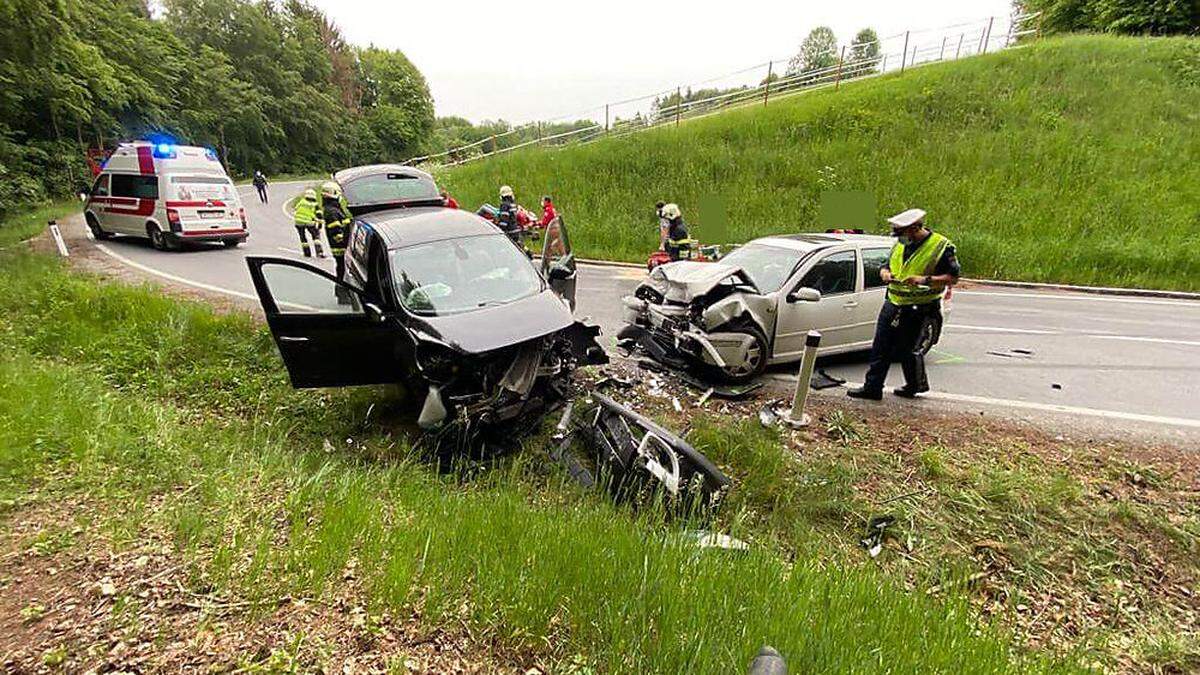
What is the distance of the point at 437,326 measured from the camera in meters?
4.57

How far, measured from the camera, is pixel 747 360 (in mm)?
6086

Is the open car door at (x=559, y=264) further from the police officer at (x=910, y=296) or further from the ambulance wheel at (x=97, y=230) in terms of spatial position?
the ambulance wheel at (x=97, y=230)

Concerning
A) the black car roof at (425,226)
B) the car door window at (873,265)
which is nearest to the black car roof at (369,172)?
the black car roof at (425,226)

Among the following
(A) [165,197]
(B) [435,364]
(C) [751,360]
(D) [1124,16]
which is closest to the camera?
(B) [435,364]

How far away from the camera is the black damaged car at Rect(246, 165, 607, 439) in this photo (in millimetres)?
4418

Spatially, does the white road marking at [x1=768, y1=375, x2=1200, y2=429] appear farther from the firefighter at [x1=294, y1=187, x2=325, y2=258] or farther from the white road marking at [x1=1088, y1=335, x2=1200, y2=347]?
the firefighter at [x1=294, y1=187, x2=325, y2=258]

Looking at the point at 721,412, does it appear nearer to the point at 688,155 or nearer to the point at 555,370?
the point at 555,370

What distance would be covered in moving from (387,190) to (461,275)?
17.8 ft

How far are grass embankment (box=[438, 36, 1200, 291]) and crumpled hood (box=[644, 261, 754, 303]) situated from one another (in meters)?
7.70

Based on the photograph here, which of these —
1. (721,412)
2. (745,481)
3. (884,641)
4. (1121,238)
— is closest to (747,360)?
(721,412)

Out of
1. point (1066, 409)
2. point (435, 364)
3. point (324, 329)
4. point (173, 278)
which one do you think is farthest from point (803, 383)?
point (173, 278)

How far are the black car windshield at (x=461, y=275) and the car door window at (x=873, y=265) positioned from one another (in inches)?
156

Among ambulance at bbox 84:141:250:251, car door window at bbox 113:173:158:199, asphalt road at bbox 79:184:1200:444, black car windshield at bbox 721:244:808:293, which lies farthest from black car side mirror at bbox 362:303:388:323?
car door window at bbox 113:173:158:199

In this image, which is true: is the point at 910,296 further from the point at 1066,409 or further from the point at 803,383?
the point at 1066,409
